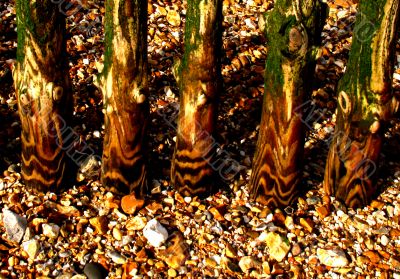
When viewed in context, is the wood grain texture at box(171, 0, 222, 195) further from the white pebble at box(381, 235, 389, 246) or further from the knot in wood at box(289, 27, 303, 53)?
the white pebble at box(381, 235, 389, 246)

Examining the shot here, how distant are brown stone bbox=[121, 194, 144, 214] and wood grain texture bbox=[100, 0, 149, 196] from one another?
5cm

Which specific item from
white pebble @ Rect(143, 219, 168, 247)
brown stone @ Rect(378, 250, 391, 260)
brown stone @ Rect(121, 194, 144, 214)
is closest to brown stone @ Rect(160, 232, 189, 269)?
white pebble @ Rect(143, 219, 168, 247)

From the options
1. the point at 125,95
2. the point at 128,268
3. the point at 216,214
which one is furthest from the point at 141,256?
the point at 125,95

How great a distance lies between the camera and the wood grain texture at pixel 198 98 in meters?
4.12

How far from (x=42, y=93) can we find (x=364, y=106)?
1944 mm

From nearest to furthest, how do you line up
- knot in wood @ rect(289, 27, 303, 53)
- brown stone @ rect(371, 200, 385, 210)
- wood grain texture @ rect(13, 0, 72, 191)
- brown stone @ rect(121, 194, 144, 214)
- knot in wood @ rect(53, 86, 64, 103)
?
knot in wood @ rect(289, 27, 303, 53), wood grain texture @ rect(13, 0, 72, 191), knot in wood @ rect(53, 86, 64, 103), brown stone @ rect(121, 194, 144, 214), brown stone @ rect(371, 200, 385, 210)

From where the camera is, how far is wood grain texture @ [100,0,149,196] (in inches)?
161

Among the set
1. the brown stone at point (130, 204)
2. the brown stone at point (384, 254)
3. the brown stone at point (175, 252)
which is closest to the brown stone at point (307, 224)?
the brown stone at point (384, 254)

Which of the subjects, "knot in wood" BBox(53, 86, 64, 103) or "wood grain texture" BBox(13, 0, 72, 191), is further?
"knot in wood" BBox(53, 86, 64, 103)

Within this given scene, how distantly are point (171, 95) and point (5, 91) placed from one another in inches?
48.2

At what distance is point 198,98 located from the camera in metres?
4.30

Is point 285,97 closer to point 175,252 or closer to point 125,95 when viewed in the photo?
point 125,95

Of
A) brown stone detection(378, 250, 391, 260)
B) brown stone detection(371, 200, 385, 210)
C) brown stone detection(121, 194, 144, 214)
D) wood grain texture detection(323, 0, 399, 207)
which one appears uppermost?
wood grain texture detection(323, 0, 399, 207)

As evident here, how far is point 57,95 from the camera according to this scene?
433cm
